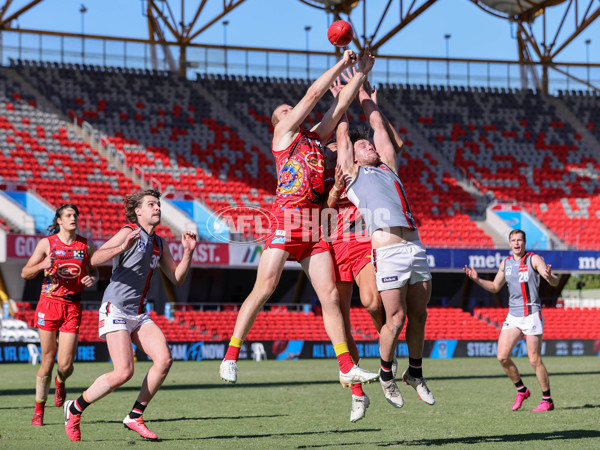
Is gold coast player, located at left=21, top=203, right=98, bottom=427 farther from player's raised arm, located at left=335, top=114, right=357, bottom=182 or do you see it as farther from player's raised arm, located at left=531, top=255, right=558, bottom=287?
player's raised arm, located at left=531, top=255, right=558, bottom=287

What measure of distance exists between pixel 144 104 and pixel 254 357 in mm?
15107

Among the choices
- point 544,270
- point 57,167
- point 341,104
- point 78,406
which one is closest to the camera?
point 341,104

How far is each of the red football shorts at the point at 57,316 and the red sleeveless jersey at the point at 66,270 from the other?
0.08 m

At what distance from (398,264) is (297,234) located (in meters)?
1.07

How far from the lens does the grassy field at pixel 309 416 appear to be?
9000 mm

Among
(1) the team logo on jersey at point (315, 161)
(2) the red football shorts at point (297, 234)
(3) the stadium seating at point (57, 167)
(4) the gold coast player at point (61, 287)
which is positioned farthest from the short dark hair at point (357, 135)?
(3) the stadium seating at point (57, 167)

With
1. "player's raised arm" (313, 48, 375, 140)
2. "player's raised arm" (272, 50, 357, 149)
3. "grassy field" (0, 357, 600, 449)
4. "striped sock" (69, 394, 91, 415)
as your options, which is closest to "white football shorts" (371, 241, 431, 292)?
"player's raised arm" (313, 48, 375, 140)

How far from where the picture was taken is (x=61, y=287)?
11.3 m

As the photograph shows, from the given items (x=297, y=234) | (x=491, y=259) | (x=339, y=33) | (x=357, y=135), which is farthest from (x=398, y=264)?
(x=491, y=259)

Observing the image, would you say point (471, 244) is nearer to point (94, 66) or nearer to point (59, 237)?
point (94, 66)

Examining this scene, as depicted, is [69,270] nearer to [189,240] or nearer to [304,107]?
[189,240]

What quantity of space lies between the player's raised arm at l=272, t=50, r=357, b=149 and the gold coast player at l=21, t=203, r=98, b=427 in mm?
3638

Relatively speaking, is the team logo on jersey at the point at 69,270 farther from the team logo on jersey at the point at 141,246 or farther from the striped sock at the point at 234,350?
the striped sock at the point at 234,350

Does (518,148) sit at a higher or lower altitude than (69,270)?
higher
